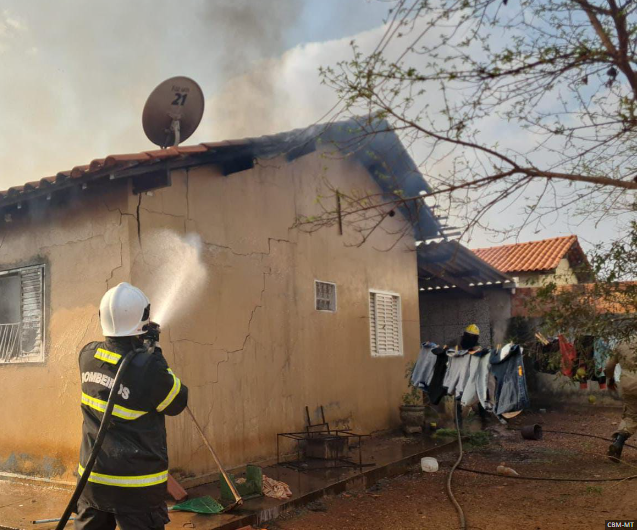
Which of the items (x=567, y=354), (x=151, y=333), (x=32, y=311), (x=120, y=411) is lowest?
(x=120, y=411)

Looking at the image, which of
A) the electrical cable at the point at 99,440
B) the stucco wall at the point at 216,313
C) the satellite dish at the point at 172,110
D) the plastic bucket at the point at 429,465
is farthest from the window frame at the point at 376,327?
the electrical cable at the point at 99,440

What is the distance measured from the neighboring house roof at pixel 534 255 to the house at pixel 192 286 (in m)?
10.3

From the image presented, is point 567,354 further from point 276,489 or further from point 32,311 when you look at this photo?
point 32,311

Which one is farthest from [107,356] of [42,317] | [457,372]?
[457,372]

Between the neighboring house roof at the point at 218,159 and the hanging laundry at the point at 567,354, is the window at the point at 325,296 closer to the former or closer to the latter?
the neighboring house roof at the point at 218,159

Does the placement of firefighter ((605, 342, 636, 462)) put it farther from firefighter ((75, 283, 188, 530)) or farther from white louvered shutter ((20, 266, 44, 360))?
white louvered shutter ((20, 266, 44, 360))

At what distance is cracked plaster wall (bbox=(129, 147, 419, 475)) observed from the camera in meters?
6.94

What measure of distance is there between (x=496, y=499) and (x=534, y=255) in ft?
44.8

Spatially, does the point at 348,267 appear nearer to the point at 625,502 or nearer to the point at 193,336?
the point at 193,336

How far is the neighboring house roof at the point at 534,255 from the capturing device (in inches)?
705

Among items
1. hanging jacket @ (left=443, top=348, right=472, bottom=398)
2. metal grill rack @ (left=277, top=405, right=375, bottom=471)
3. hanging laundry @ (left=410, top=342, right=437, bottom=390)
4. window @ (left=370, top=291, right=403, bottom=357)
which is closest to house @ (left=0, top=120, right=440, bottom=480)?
metal grill rack @ (left=277, top=405, right=375, bottom=471)

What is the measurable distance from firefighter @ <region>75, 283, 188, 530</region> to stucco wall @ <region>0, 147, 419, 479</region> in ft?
9.32

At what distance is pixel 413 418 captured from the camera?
10727 millimetres

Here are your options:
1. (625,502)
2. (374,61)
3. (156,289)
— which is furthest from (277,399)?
(374,61)
